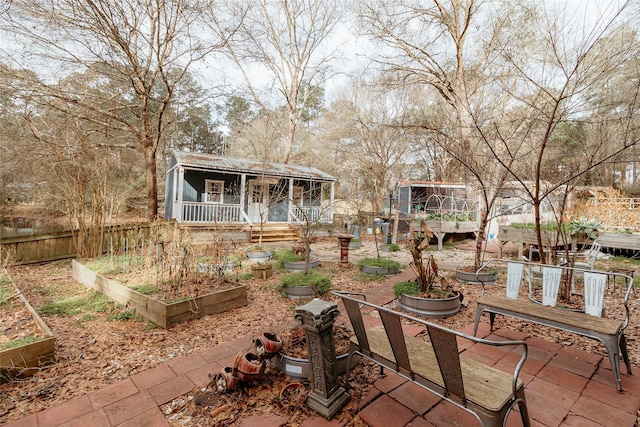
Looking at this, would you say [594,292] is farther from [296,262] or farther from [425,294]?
[296,262]

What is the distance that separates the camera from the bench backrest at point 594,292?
2996mm

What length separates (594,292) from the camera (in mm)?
3037

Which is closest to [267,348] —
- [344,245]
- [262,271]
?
[262,271]

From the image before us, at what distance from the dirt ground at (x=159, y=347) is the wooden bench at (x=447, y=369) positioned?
0.46 m

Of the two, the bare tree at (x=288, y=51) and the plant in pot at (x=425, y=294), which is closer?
the plant in pot at (x=425, y=294)

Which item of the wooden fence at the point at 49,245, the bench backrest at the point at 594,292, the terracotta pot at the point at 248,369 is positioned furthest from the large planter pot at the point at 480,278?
the wooden fence at the point at 49,245

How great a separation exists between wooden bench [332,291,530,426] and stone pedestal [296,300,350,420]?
203 mm

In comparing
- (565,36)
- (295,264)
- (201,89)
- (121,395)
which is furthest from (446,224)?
(201,89)

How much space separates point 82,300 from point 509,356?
19.6 feet

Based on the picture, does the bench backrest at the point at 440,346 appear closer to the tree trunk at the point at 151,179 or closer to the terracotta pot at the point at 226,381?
the terracotta pot at the point at 226,381

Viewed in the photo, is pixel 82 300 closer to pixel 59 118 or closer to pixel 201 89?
pixel 59 118

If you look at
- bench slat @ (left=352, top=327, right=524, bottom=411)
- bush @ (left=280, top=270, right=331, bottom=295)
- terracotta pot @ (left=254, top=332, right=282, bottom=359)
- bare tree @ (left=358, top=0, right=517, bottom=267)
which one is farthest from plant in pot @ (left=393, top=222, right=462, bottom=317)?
bare tree @ (left=358, top=0, right=517, bottom=267)

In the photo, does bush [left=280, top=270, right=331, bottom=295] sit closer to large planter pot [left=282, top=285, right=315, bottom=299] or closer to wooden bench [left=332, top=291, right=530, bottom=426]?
large planter pot [left=282, top=285, right=315, bottom=299]

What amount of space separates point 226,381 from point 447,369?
5.48ft
